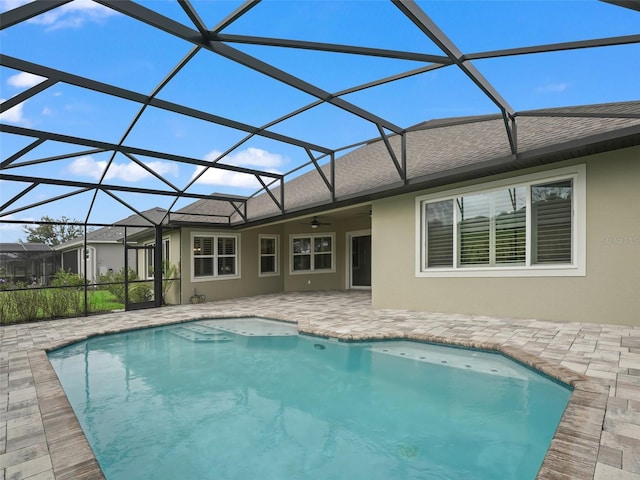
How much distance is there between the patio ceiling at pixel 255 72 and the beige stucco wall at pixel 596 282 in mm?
1440

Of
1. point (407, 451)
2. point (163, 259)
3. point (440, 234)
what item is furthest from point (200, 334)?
A: point (440, 234)

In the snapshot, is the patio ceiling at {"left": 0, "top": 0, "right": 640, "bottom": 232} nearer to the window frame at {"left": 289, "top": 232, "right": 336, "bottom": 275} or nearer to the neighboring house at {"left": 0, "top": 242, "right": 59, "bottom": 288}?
the neighboring house at {"left": 0, "top": 242, "right": 59, "bottom": 288}

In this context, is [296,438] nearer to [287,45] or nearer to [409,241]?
[287,45]

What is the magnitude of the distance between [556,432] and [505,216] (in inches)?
198

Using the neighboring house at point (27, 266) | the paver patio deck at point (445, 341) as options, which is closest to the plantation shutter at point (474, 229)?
the paver patio deck at point (445, 341)

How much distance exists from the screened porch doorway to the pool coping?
9324 millimetres

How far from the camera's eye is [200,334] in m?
7.56

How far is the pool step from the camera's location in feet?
23.4

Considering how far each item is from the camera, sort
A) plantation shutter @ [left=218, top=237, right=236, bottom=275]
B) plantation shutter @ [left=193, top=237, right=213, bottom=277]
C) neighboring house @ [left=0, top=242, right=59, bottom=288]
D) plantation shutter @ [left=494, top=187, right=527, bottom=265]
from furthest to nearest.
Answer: plantation shutter @ [left=218, top=237, right=236, bottom=275], plantation shutter @ [left=193, top=237, right=213, bottom=277], neighboring house @ [left=0, top=242, right=59, bottom=288], plantation shutter @ [left=494, top=187, right=527, bottom=265]

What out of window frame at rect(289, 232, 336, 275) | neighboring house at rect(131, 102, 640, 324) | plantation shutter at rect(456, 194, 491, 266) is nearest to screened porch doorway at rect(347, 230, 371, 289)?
window frame at rect(289, 232, 336, 275)

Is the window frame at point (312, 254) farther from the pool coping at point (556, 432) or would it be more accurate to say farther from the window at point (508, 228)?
the pool coping at point (556, 432)

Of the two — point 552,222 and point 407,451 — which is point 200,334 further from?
point 552,222

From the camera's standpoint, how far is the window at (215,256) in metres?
11.8

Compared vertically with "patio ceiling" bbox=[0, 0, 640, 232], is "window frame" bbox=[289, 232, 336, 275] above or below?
below
